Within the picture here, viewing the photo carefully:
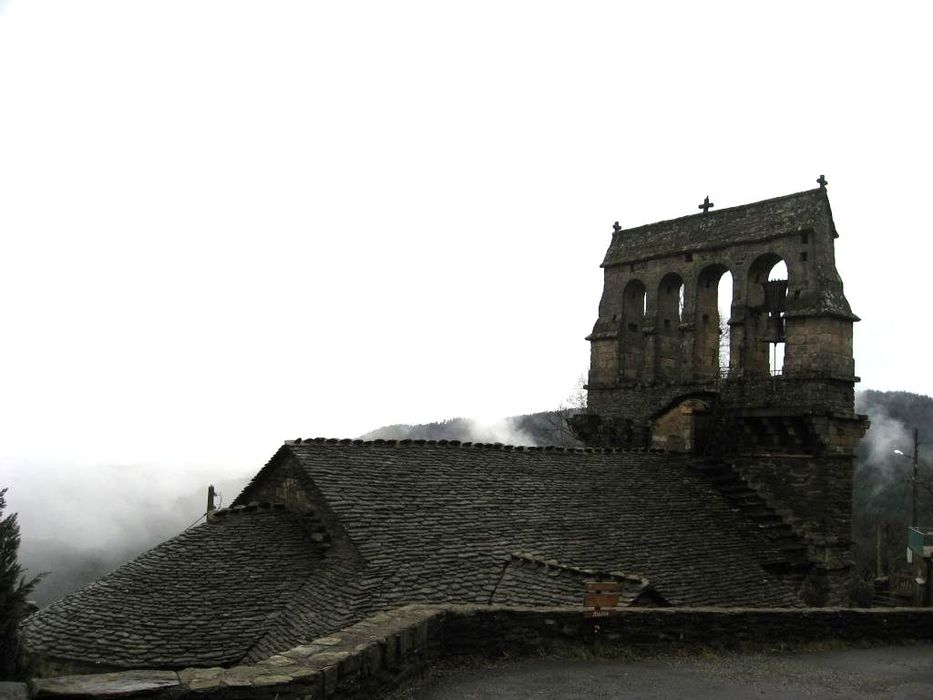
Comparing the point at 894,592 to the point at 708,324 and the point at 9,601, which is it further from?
the point at 9,601

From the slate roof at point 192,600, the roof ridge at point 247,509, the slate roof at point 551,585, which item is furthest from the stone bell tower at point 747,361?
the slate roof at point 192,600

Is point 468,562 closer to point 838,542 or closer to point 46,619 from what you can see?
point 46,619

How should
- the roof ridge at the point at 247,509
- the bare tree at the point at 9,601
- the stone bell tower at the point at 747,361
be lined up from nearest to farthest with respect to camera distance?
the bare tree at the point at 9,601 → the roof ridge at the point at 247,509 → the stone bell tower at the point at 747,361

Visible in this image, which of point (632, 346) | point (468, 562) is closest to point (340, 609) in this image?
point (468, 562)

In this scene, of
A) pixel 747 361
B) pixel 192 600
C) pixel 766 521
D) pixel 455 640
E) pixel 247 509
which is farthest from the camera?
pixel 747 361

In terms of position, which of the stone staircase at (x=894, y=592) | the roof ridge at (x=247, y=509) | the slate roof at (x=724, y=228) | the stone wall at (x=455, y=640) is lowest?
the stone staircase at (x=894, y=592)

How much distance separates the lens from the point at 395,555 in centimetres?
1234

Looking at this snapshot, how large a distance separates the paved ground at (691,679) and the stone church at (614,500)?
2683 mm

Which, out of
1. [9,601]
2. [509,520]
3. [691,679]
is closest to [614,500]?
[509,520]

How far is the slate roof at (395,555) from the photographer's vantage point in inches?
449

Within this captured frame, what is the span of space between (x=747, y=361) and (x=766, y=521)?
388 centimetres

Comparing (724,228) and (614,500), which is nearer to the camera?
(614,500)

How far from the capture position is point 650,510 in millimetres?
16500

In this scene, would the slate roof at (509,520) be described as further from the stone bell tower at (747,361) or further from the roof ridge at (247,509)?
the stone bell tower at (747,361)
